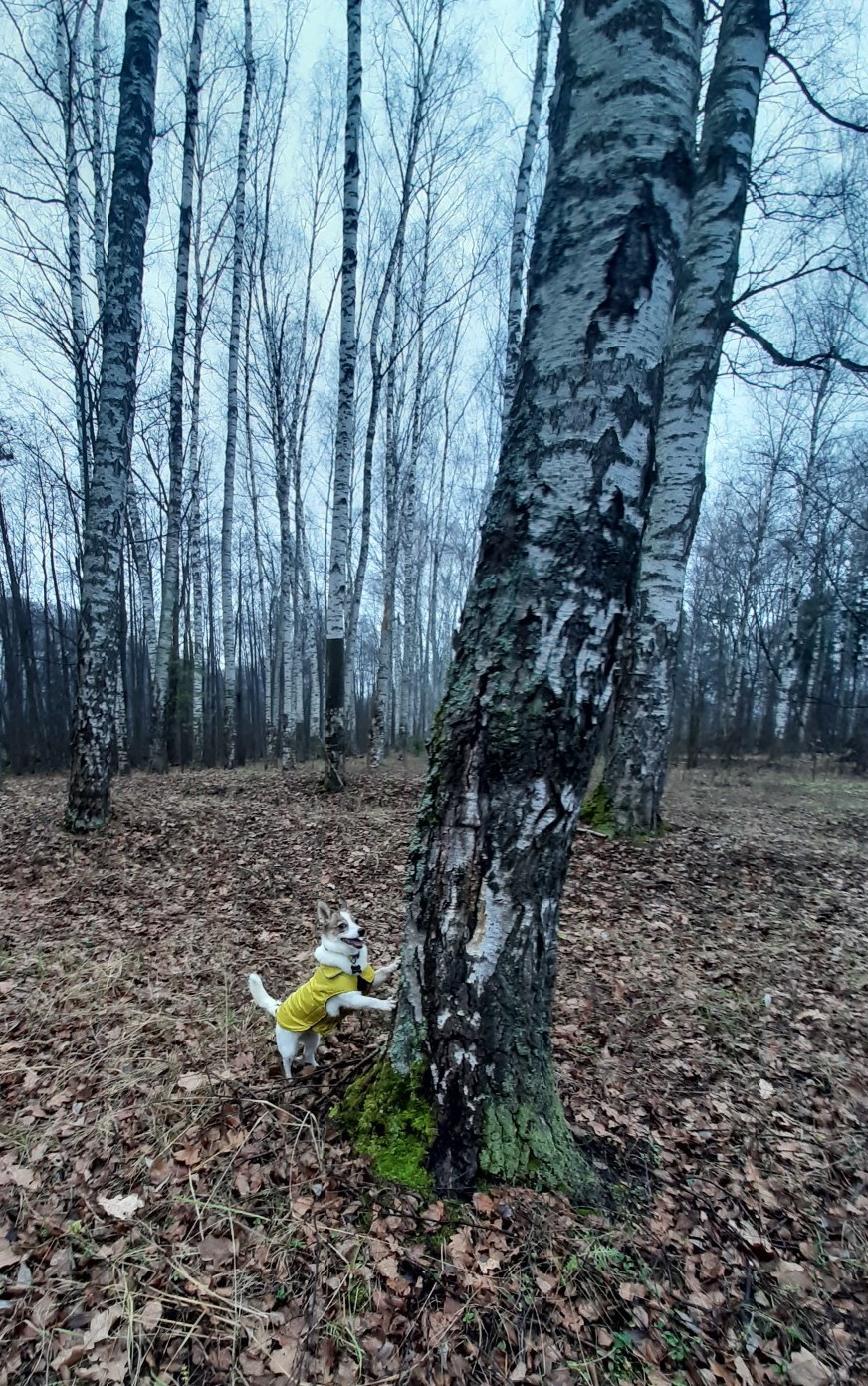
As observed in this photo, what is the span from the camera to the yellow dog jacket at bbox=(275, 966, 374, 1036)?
7.27 ft

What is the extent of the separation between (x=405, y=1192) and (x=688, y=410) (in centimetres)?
674

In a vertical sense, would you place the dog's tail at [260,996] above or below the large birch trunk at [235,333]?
below

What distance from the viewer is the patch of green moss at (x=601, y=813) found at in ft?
20.4

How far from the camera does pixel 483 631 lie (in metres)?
1.70

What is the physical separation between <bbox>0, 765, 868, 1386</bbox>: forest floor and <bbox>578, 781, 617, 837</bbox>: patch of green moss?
76.1 inches

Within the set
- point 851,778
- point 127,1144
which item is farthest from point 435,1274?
point 851,778

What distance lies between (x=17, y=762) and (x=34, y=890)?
14352 mm

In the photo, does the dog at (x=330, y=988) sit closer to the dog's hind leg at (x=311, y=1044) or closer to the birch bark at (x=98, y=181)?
the dog's hind leg at (x=311, y=1044)

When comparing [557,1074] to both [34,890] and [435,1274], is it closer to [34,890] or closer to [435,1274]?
[435,1274]

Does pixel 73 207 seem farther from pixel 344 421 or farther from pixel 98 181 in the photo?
pixel 344 421

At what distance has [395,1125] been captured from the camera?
Answer: 76.3 inches

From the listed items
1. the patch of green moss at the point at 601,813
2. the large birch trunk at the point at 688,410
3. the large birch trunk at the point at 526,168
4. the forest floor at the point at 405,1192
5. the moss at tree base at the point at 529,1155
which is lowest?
the forest floor at the point at 405,1192

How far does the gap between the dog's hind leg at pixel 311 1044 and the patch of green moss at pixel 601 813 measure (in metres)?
4.44

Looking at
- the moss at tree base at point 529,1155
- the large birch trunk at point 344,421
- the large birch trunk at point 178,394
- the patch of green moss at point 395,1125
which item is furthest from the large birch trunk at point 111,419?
the moss at tree base at point 529,1155
